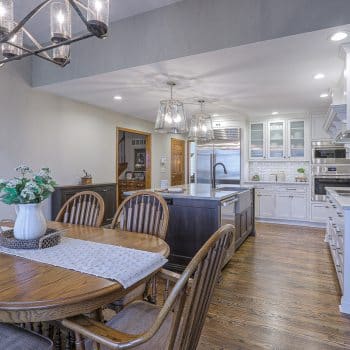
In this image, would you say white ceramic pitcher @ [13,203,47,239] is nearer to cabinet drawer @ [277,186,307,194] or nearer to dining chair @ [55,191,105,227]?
dining chair @ [55,191,105,227]

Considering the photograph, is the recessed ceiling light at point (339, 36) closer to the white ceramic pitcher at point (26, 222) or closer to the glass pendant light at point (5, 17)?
the glass pendant light at point (5, 17)

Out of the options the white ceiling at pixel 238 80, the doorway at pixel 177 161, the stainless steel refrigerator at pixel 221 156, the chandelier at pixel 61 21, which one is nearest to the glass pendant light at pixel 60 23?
the chandelier at pixel 61 21

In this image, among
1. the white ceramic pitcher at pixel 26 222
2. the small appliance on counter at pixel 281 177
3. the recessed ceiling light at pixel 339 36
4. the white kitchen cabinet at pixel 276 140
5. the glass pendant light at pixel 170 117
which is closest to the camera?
the white ceramic pitcher at pixel 26 222

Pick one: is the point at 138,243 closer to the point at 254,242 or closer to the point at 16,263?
the point at 16,263

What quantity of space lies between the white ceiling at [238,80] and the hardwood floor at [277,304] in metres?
2.35

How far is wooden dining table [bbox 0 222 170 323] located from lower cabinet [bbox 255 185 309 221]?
5.25m

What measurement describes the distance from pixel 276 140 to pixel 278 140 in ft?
0.14

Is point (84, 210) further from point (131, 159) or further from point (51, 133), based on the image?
point (131, 159)

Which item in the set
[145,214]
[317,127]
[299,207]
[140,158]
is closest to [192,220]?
[145,214]

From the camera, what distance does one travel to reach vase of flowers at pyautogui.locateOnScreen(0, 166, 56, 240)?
1.54 m

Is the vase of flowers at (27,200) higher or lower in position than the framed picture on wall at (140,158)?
lower

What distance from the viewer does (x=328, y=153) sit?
5.45m

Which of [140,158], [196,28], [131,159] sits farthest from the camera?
[131,159]

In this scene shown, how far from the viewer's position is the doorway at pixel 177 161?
780 centimetres
